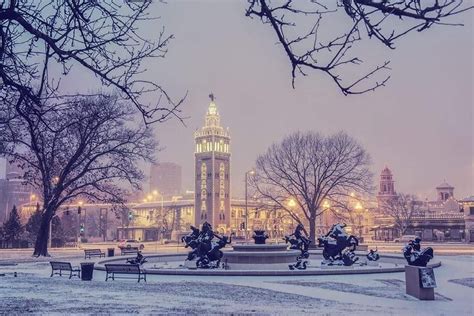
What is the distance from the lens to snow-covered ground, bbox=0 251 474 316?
1349 centimetres

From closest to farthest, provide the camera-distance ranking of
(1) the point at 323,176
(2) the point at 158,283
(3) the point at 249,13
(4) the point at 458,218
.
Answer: (3) the point at 249,13, (2) the point at 158,283, (1) the point at 323,176, (4) the point at 458,218

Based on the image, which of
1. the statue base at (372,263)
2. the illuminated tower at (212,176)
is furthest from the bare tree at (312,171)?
the illuminated tower at (212,176)

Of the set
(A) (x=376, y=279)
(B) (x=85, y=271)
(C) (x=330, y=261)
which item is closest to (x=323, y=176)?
(C) (x=330, y=261)

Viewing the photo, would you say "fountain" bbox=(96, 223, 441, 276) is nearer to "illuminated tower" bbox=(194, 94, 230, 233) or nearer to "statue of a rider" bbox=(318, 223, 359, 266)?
"statue of a rider" bbox=(318, 223, 359, 266)

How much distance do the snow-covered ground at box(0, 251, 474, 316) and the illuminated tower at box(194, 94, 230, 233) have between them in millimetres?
116742

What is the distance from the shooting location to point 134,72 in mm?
8766

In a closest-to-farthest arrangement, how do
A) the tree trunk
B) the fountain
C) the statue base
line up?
the fountain → the statue base → the tree trunk

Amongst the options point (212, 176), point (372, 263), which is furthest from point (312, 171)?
point (212, 176)

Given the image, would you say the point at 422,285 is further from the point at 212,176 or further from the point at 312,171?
the point at 212,176

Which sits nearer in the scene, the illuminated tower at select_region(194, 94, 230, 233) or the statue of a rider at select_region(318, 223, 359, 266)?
the statue of a rider at select_region(318, 223, 359, 266)

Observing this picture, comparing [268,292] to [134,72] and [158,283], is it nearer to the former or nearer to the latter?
[158,283]

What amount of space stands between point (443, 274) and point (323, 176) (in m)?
26.1

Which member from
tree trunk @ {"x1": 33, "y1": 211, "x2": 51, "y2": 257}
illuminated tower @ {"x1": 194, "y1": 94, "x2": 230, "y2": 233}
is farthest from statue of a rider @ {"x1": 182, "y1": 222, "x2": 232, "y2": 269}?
illuminated tower @ {"x1": 194, "y1": 94, "x2": 230, "y2": 233}

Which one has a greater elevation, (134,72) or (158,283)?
(134,72)
